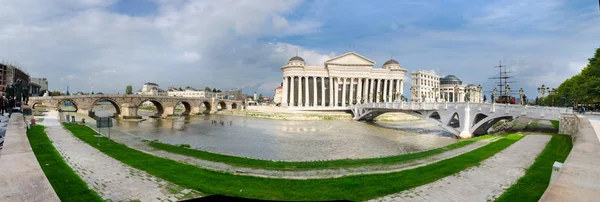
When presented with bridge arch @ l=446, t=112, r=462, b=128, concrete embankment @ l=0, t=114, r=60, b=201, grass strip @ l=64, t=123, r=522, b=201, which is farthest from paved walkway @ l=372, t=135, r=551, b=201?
bridge arch @ l=446, t=112, r=462, b=128

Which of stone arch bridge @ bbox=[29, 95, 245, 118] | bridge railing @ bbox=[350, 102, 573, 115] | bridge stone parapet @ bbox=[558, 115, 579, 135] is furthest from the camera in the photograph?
stone arch bridge @ bbox=[29, 95, 245, 118]

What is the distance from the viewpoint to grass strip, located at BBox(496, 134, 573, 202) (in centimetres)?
910

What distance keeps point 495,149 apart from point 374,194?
13.4 meters

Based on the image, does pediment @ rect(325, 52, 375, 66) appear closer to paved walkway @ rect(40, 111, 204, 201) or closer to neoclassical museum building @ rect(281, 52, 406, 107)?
neoclassical museum building @ rect(281, 52, 406, 107)

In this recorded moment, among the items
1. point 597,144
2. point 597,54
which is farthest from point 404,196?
point 597,54

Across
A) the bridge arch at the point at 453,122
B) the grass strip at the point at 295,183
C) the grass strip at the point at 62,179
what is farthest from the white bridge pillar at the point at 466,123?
the grass strip at the point at 62,179

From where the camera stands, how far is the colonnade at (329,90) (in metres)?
103

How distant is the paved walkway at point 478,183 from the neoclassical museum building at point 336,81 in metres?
85.6

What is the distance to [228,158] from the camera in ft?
55.2

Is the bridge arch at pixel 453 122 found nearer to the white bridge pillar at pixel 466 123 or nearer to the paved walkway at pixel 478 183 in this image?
the white bridge pillar at pixel 466 123

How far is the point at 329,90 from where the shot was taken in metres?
105

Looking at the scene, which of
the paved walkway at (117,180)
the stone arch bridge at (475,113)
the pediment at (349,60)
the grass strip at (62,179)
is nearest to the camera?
the grass strip at (62,179)

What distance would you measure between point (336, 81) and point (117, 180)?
95.6m

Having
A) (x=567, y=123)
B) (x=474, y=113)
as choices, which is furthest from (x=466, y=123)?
(x=567, y=123)
